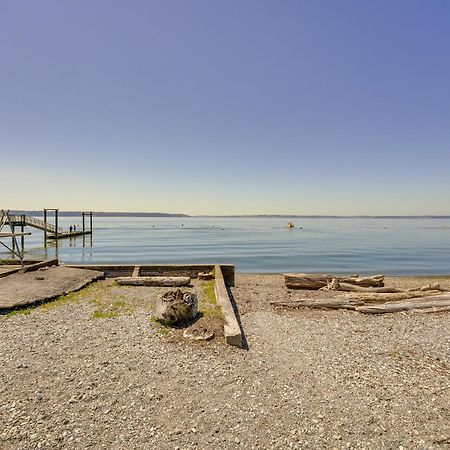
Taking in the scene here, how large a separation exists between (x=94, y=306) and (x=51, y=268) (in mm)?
6675

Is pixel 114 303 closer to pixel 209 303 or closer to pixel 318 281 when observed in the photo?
pixel 209 303

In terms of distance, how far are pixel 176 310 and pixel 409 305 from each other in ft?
32.6

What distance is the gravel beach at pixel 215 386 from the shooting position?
17.0ft

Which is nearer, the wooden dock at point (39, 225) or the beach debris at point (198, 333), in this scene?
the beach debris at point (198, 333)

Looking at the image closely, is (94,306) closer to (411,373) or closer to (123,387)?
(123,387)

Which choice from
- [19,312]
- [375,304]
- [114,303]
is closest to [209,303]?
[114,303]

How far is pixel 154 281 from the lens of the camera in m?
16.0

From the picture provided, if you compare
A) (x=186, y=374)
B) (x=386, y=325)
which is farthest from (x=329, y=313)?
(x=186, y=374)

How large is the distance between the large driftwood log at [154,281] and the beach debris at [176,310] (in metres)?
5.45

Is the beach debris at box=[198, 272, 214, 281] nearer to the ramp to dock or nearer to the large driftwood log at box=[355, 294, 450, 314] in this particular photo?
the ramp to dock

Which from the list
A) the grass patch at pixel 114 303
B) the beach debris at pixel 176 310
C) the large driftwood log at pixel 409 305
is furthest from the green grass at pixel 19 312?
the large driftwood log at pixel 409 305

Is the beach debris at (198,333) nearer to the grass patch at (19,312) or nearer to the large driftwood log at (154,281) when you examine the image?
the grass patch at (19,312)

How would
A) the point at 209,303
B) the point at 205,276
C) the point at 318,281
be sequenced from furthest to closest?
the point at 318,281 < the point at 205,276 < the point at 209,303

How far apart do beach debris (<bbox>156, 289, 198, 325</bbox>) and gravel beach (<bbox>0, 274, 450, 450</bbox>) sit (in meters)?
0.49
